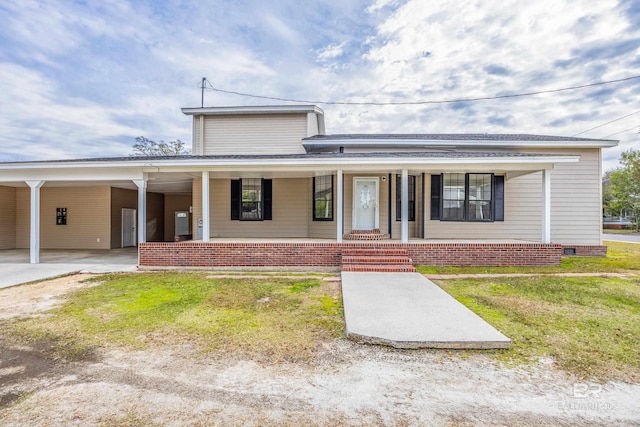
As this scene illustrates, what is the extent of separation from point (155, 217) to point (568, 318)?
1753 centimetres

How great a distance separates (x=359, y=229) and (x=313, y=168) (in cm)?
290

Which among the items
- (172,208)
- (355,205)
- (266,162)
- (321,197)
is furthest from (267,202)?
(172,208)

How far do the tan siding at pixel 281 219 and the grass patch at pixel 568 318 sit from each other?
573 centimetres

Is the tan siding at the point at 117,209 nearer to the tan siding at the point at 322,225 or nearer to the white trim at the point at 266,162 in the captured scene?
the white trim at the point at 266,162

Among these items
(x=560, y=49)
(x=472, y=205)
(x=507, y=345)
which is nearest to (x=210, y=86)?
(x=472, y=205)

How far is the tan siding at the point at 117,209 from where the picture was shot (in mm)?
13789

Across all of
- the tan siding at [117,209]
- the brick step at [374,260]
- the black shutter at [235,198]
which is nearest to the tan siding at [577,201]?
the brick step at [374,260]

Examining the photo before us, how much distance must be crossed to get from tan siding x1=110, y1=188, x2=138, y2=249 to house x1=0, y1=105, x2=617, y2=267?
7cm

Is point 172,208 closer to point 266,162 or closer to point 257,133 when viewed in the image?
point 257,133

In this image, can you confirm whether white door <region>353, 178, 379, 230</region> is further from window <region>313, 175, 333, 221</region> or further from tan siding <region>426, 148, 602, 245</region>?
tan siding <region>426, 148, 602, 245</region>

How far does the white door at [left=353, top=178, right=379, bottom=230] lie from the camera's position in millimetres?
10422

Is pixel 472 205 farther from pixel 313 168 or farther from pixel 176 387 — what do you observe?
pixel 176 387

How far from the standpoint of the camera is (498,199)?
409 inches

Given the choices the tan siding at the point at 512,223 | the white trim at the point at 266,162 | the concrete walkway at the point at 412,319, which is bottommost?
the concrete walkway at the point at 412,319
